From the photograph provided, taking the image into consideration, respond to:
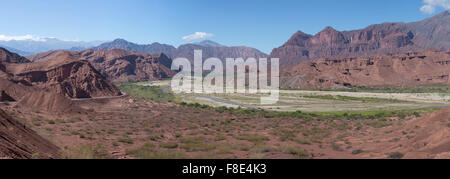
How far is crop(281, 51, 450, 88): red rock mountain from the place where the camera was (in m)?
136

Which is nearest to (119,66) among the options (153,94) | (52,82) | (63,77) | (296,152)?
(153,94)

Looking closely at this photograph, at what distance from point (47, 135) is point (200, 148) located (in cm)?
1249

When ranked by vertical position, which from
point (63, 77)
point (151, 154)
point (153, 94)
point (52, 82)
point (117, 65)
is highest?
point (117, 65)

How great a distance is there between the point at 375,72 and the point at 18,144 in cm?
16887

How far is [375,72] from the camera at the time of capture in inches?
5969

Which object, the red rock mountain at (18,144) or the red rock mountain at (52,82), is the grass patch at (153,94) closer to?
the red rock mountain at (52,82)

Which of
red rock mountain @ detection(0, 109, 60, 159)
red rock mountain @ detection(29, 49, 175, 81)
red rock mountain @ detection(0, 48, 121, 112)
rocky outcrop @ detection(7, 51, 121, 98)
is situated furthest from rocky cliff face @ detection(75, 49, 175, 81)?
red rock mountain @ detection(0, 109, 60, 159)

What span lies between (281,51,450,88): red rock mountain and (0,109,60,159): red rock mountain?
127734mm

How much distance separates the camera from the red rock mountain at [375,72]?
135625mm

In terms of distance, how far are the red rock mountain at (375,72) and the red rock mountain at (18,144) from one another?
127734 mm

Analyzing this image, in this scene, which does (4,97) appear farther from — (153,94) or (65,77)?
(153,94)

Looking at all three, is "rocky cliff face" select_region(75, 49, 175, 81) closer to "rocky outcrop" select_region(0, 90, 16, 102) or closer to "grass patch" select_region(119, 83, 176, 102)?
"grass patch" select_region(119, 83, 176, 102)
